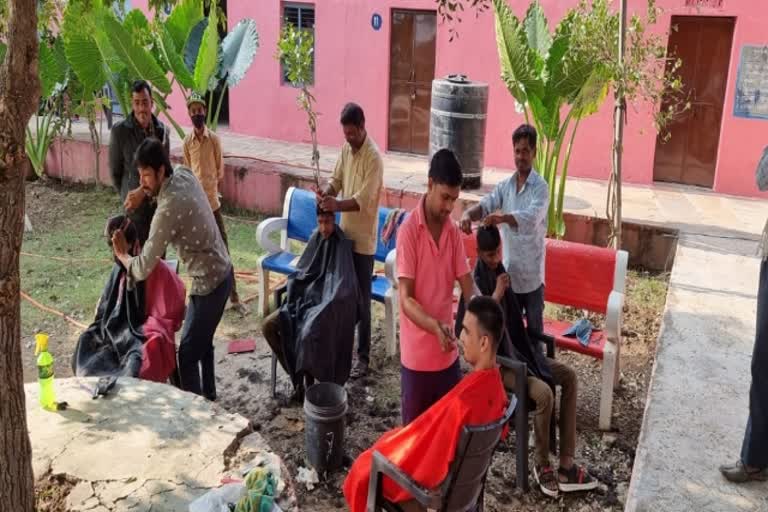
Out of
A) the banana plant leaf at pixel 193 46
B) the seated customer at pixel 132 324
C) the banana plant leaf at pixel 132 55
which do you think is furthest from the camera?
the banana plant leaf at pixel 193 46

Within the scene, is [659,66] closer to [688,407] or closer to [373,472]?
[688,407]

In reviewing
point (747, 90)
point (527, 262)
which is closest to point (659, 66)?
point (747, 90)

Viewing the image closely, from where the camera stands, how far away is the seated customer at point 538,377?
4.07m

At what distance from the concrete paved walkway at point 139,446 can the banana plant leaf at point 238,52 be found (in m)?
6.25

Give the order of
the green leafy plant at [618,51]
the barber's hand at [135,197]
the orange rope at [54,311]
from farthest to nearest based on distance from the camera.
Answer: the orange rope at [54,311]
the green leafy plant at [618,51]
the barber's hand at [135,197]

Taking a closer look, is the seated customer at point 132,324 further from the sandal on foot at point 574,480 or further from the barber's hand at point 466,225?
the sandal on foot at point 574,480

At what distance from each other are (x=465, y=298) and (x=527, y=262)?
82 cm

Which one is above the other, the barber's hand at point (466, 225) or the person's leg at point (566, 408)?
the barber's hand at point (466, 225)

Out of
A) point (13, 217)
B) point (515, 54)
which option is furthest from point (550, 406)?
point (515, 54)

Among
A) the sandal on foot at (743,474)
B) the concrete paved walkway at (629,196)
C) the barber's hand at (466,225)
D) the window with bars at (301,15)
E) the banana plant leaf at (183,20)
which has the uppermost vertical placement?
the window with bars at (301,15)

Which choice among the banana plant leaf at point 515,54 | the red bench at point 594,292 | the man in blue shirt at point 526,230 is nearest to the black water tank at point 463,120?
the banana plant leaf at point 515,54

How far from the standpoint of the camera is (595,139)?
31.4ft

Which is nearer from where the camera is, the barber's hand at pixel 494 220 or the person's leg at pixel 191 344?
the barber's hand at pixel 494 220

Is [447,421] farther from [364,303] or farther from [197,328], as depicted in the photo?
[364,303]
